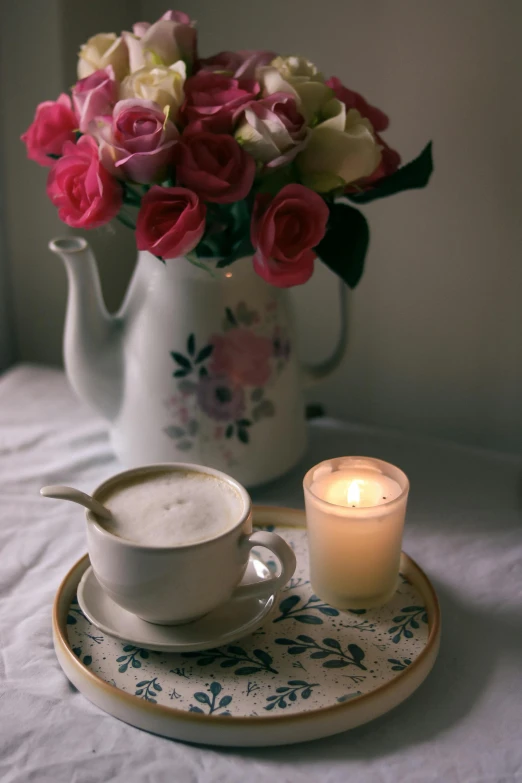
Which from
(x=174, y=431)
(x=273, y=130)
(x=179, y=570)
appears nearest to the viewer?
(x=179, y=570)

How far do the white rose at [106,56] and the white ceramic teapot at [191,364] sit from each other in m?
0.15

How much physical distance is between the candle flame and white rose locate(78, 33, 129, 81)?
38 centimetres

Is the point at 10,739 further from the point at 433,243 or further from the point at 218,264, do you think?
the point at 433,243

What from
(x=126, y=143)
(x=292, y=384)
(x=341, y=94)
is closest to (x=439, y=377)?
(x=292, y=384)

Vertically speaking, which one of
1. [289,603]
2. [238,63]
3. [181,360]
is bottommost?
[289,603]

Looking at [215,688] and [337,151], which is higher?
[337,151]

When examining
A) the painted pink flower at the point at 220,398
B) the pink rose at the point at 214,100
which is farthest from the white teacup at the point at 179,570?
the pink rose at the point at 214,100

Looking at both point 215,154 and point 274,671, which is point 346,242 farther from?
point 274,671

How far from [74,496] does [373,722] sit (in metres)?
0.23

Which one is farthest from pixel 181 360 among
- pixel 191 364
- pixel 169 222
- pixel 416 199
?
pixel 416 199

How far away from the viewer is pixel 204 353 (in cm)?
68

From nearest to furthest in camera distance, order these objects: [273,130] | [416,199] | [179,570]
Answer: [179,570], [273,130], [416,199]

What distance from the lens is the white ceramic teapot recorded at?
68 centimetres

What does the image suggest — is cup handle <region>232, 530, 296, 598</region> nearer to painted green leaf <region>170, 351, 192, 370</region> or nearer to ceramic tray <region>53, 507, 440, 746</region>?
ceramic tray <region>53, 507, 440, 746</region>
